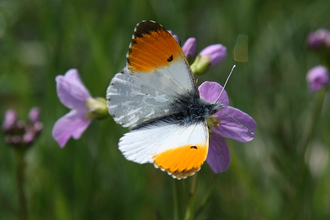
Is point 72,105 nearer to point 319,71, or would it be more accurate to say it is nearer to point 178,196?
point 178,196

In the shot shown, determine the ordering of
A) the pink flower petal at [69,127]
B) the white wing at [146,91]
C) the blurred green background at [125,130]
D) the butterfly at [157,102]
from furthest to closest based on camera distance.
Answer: the blurred green background at [125,130] → the pink flower petal at [69,127] → the white wing at [146,91] → the butterfly at [157,102]

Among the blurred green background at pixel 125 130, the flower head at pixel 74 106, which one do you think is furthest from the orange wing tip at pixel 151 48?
the blurred green background at pixel 125 130

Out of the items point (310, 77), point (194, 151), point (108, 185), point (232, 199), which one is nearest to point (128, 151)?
point (194, 151)

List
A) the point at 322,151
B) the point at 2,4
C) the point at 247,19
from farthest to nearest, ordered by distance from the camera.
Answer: the point at 2,4 → the point at 322,151 → the point at 247,19

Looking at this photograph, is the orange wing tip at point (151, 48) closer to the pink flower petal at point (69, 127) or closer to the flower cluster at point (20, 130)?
the pink flower petal at point (69, 127)

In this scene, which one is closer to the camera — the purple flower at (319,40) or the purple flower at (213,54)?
the purple flower at (213,54)

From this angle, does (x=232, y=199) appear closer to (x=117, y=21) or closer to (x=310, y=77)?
(x=310, y=77)
